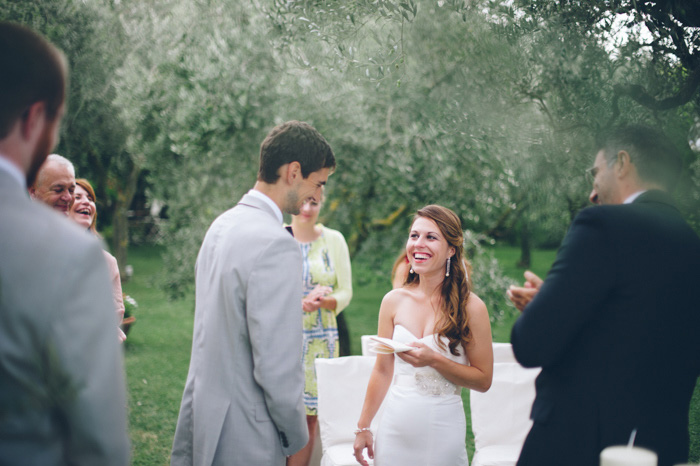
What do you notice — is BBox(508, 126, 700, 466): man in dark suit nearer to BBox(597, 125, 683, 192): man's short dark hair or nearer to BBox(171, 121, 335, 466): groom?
BBox(597, 125, 683, 192): man's short dark hair

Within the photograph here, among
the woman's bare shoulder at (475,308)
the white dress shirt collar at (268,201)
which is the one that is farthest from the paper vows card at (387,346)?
the white dress shirt collar at (268,201)

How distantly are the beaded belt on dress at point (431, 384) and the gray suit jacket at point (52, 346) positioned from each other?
1.84 m

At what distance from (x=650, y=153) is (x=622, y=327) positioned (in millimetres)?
610

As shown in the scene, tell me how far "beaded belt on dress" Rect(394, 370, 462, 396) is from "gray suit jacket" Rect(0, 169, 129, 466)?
184 centimetres

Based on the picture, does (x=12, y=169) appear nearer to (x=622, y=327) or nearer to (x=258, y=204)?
(x=258, y=204)

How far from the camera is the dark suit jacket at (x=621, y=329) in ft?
5.79

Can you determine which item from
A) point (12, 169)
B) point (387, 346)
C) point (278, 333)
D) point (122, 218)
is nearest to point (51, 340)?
point (12, 169)

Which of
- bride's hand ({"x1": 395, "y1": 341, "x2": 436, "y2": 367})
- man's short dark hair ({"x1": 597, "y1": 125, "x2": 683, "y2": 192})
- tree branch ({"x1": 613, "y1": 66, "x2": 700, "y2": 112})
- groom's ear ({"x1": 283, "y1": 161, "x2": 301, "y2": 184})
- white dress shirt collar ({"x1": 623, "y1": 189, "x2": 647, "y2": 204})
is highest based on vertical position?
tree branch ({"x1": 613, "y1": 66, "x2": 700, "y2": 112})

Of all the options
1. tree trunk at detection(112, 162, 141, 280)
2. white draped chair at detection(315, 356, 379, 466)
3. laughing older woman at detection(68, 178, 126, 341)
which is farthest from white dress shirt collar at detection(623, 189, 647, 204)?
tree trunk at detection(112, 162, 141, 280)

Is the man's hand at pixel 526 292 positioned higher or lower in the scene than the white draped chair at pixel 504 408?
higher

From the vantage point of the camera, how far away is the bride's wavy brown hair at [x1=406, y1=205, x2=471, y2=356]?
2742mm

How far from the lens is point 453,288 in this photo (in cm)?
290

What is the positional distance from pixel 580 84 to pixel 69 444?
3271 millimetres

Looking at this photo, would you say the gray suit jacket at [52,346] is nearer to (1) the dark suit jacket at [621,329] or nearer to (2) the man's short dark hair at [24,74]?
(2) the man's short dark hair at [24,74]
